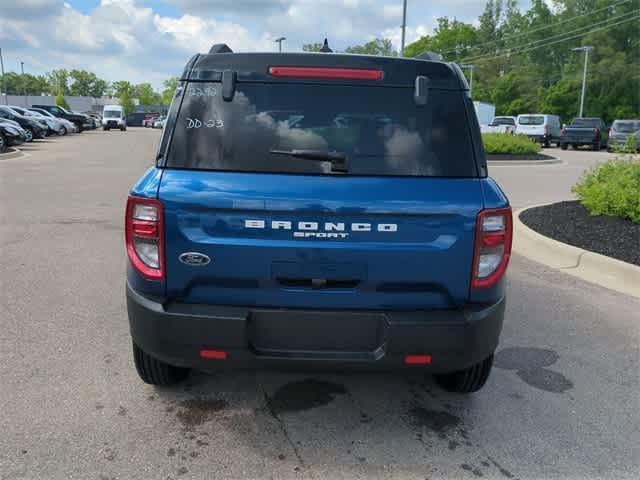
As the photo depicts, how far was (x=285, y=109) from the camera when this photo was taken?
2.88 meters

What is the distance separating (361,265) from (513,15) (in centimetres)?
10219

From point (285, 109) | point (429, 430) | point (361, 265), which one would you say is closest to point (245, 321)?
point (361, 265)

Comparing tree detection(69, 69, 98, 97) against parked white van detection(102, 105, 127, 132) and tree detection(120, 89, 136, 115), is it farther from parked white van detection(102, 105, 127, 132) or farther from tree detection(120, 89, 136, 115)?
parked white van detection(102, 105, 127, 132)

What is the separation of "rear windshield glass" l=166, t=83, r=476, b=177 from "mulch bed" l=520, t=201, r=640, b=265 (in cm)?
466

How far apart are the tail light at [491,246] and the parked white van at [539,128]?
33579 millimetres

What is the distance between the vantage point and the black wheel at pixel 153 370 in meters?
3.39

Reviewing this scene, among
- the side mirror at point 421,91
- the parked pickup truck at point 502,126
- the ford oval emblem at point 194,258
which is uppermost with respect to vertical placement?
the side mirror at point 421,91

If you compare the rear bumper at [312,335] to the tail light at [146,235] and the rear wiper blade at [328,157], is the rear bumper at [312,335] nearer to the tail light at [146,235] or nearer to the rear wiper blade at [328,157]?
the tail light at [146,235]

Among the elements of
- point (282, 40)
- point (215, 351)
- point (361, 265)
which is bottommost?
point (215, 351)

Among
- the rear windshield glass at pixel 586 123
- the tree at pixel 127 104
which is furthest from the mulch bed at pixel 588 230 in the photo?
the tree at pixel 127 104

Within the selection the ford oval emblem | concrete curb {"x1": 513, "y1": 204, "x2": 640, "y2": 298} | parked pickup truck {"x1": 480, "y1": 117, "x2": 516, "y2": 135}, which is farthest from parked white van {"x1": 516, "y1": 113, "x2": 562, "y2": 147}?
the ford oval emblem

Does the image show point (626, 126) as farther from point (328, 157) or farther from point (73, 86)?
point (73, 86)

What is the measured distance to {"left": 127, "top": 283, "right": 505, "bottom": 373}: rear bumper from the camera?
2.76 m

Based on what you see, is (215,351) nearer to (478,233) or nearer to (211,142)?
(211,142)
